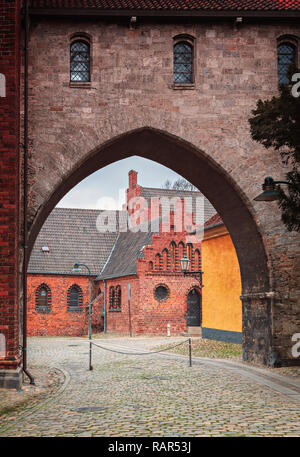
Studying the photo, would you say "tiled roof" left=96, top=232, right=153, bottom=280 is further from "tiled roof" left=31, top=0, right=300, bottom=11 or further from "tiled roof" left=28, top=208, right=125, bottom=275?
"tiled roof" left=31, top=0, right=300, bottom=11

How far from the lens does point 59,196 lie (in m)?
15.7

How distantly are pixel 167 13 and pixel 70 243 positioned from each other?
29733 mm

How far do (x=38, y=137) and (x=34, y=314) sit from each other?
2661 centimetres

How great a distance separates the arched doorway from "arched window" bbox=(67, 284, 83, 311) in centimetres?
863

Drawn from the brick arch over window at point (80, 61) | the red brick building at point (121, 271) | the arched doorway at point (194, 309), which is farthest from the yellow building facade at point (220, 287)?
the brick arch over window at point (80, 61)

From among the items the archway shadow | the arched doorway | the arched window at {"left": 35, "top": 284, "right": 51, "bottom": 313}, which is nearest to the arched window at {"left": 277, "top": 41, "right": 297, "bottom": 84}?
the archway shadow

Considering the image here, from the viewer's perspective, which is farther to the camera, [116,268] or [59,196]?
[116,268]

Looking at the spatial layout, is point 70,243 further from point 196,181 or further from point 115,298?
point 196,181

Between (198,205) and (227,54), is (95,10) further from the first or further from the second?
(198,205)

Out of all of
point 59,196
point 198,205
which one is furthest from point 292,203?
point 198,205

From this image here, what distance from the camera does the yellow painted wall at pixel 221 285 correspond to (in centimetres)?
2325

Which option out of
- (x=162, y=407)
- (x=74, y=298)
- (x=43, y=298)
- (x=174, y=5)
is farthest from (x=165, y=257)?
(x=162, y=407)

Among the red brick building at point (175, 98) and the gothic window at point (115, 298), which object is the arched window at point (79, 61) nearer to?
the red brick building at point (175, 98)

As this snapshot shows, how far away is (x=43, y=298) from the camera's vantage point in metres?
39.9
